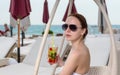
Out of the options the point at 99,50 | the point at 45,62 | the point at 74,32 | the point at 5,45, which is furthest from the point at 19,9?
the point at 74,32

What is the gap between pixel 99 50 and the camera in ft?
17.9

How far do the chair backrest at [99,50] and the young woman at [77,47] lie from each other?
2.34 meters

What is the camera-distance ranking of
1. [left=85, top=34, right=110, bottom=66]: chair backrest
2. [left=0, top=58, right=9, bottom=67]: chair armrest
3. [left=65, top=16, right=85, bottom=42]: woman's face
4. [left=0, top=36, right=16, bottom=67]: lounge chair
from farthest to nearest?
[left=0, top=36, right=16, bottom=67]: lounge chair < [left=0, top=58, right=9, bottom=67]: chair armrest < [left=85, top=34, right=110, bottom=66]: chair backrest < [left=65, top=16, right=85, bottom=42]: woman's face

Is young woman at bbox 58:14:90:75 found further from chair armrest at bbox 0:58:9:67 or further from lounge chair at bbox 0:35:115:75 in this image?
chair armrest at bbox 0:58:9:67

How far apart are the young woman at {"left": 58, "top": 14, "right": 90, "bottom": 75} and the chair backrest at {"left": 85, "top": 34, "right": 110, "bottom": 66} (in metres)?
2.34

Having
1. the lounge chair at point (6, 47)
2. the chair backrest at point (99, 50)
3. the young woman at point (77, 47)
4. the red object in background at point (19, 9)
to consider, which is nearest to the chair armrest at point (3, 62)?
the lounge chair at point (6, 47)

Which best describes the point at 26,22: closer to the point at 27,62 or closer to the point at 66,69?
the point at 27,62

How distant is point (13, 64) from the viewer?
18.3 ft

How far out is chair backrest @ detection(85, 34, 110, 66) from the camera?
515cm

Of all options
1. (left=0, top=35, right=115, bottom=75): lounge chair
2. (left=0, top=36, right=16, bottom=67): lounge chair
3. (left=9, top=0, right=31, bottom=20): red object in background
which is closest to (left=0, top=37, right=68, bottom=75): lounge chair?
(left=0, top=35, right=115, bottom=75): lounge chair

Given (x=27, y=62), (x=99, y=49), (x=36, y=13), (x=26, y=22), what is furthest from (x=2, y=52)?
(x=36, y=13)

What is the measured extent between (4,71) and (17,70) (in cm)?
23

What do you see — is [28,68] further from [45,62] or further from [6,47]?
[6,47]

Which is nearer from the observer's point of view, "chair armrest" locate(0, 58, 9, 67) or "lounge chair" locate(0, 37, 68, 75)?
"lounge chair" locate(0, 37, 68, 75)
